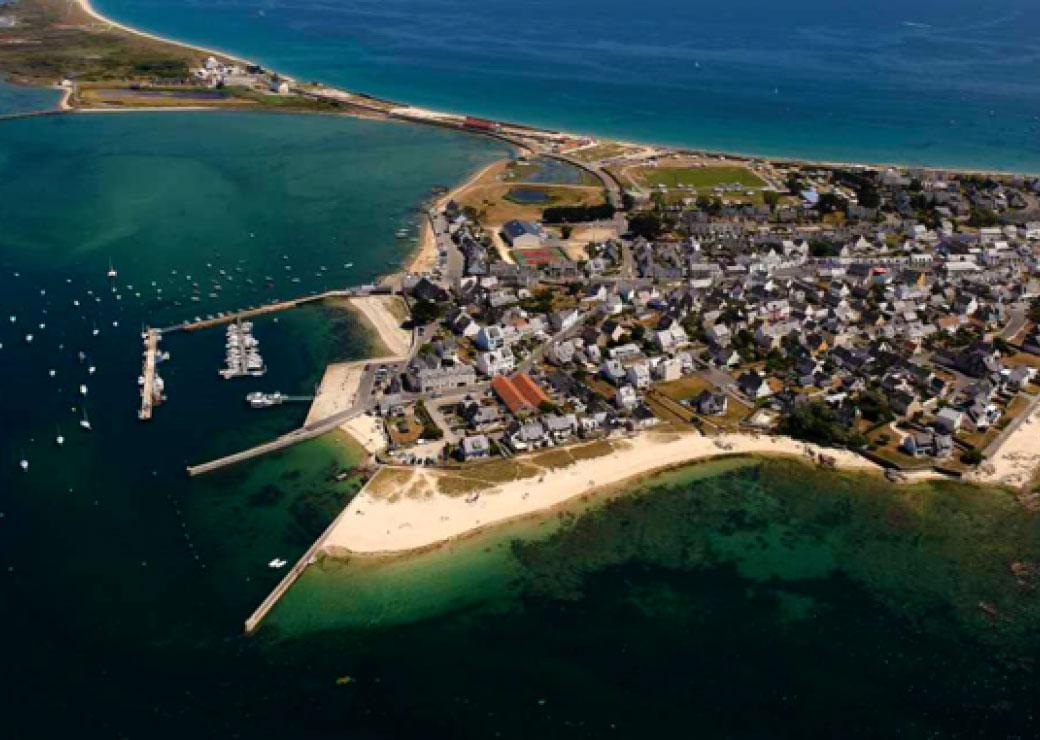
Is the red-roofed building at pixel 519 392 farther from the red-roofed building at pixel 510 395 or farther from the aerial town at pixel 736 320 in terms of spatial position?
the aerial town at pixel 736 320

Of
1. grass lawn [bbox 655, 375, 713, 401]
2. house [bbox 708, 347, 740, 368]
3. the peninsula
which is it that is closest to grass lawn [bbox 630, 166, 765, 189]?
the peninsula

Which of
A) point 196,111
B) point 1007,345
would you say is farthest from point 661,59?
point 1007,345

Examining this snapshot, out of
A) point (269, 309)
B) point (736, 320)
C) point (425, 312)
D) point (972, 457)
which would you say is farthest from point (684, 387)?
point (269, 309)

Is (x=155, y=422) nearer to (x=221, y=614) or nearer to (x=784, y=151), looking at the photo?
(x=221, y=614)

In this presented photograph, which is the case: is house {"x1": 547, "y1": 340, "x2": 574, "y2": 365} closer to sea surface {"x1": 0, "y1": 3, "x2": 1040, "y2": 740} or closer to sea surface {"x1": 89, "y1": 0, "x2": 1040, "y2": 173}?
sea surface {"x1": 0, "y1": 3, "x2": 1040, "y2": 740}

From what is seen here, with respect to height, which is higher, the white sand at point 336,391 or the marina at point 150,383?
the white sand at point 336,391

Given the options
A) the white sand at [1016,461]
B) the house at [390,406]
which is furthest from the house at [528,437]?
the white sand at [1016,461]
